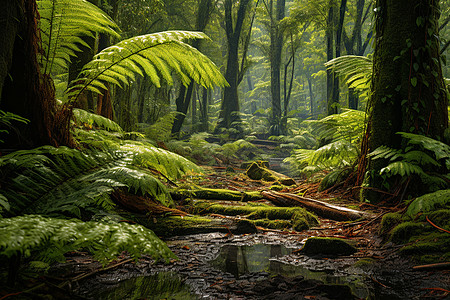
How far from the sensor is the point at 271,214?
341cm

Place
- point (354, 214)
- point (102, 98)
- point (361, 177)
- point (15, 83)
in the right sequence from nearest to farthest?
point (15, 83) < point (354, 214) < point (361, 177) < point (102, 98)

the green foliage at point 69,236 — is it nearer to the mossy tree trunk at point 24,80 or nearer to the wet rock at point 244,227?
the mossy tree trunk at point 24,80

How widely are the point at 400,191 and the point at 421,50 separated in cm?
159

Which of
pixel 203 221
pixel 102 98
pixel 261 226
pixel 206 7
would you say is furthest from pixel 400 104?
pixel 206 7

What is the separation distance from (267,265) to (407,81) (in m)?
2.66

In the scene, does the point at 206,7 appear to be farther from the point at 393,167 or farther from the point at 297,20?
the point at 393,167

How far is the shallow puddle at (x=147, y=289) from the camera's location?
150 centimetres

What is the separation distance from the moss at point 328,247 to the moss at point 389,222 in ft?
1.44

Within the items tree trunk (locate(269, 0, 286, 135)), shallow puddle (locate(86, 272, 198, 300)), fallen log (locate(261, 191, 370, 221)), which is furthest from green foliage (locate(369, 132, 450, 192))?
tree trunk (locate(269, 0, 286, 135))

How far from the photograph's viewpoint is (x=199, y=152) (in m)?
10.2

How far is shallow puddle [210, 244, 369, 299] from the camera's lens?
172 cm

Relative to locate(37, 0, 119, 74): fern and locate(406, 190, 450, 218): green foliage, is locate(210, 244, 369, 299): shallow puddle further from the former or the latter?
locate(37, 0, 119, 74): fern

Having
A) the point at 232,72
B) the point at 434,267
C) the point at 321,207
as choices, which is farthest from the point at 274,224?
the point at 232,72

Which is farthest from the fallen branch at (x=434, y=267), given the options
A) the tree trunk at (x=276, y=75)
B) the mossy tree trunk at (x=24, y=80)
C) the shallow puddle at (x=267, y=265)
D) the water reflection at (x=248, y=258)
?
the tree trunk at (x=276, y=75)
